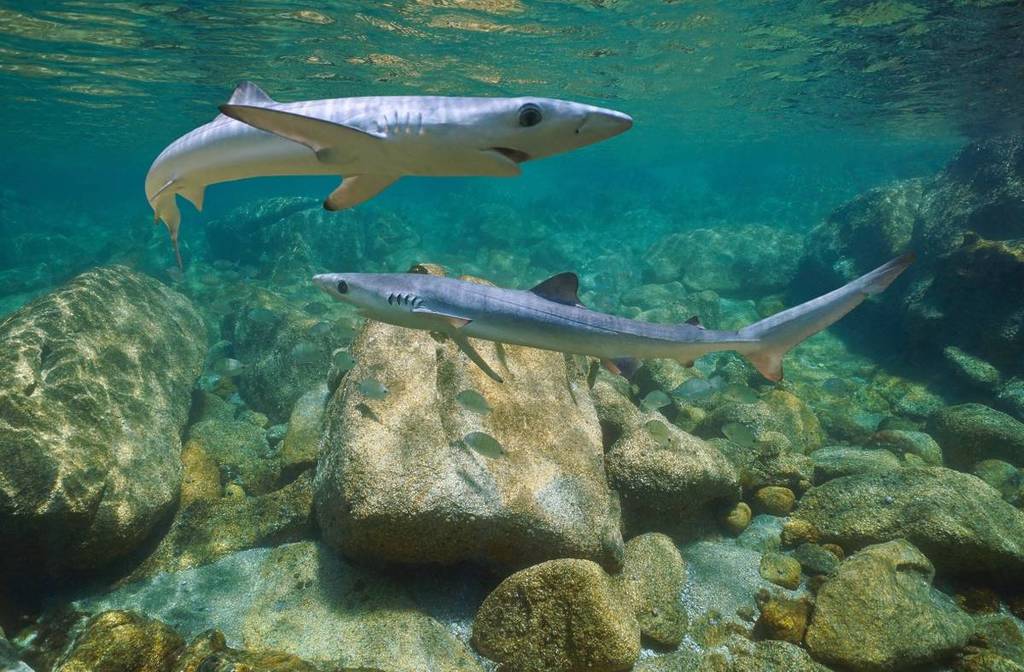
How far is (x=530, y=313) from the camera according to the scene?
11.6ft

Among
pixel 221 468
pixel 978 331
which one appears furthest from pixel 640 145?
pixel 221 468

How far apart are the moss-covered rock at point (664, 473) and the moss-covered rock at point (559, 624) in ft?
5.68

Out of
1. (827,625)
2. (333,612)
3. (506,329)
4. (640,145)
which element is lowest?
(640,145)

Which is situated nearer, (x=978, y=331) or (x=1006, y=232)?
(x=978, y=331)

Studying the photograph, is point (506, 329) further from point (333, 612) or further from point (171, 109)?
point (171, 109)

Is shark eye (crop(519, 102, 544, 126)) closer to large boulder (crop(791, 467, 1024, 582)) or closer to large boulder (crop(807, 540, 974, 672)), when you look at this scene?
large boulder (crop(807, 540, 974, 672))

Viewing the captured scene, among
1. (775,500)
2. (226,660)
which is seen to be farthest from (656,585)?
(226,660)

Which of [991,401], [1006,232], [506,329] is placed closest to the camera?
[506,329]

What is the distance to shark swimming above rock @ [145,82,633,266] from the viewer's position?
90.6 inches

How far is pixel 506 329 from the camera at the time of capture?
3.56 metres

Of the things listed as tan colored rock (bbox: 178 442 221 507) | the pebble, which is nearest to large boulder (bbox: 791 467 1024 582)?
the pebble

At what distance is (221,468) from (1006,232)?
1978 centimetres

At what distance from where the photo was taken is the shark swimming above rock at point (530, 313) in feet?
11.5

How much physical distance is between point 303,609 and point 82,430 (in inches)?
132
